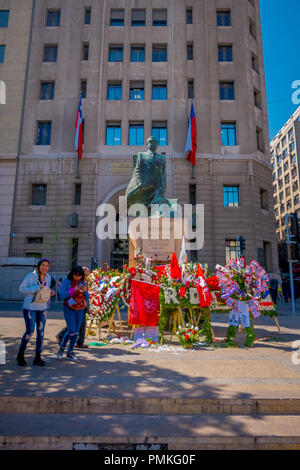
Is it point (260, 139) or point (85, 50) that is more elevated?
point (85, 50)

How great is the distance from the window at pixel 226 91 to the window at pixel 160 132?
19.0 feet

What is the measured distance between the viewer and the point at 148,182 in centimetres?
969

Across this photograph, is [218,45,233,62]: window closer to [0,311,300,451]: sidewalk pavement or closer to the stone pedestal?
the stone pedestal

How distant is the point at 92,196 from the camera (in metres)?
22.8

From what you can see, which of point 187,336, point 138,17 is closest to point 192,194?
point 138,17

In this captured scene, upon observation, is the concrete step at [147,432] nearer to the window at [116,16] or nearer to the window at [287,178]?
the window at [116,16]

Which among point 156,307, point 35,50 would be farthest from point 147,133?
point 156,307

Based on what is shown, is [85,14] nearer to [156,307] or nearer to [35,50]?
[35,50]

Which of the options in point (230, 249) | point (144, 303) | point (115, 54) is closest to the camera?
point (144, 303)

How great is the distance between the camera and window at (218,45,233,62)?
83.2 feet

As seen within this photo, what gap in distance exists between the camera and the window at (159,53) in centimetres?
2528

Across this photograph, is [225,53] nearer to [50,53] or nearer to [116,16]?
[116,16]

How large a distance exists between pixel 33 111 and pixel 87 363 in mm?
24777

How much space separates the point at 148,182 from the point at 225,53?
883 inches
